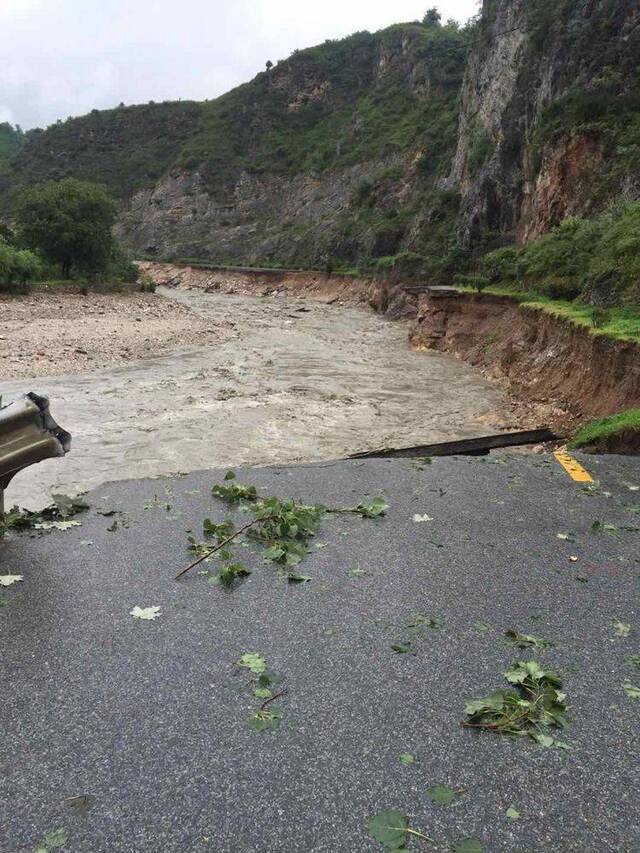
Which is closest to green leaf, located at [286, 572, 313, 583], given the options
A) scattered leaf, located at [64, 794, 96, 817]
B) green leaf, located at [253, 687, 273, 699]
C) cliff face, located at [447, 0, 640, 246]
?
green leaf, located at [253, 687, 273, 699]

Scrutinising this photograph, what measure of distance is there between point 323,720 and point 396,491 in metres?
3.76

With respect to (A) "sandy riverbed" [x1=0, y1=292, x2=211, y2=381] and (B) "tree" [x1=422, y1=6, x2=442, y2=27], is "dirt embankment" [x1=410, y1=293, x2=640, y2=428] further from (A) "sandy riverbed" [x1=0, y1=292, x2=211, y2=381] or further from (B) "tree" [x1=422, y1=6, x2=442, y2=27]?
(B) "tree" [x1=422, y1=6, x2=442, y2=27]

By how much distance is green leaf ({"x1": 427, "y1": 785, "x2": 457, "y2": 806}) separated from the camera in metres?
2.66

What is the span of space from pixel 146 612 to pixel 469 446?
5995 mm

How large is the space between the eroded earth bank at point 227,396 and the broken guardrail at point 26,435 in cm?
294

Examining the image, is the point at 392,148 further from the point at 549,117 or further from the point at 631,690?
the point at 631,690

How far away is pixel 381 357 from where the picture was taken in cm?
2441

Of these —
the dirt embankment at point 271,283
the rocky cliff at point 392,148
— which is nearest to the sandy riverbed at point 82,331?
the dirt embankment at point 271,283

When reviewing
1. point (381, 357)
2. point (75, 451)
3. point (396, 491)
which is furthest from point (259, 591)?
point (381, 357)

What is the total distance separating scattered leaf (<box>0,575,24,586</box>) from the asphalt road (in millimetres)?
134

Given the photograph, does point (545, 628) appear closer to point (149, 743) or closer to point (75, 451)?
point (149, 743)

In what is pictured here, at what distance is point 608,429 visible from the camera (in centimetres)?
865

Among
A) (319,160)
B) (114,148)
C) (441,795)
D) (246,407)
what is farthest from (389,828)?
(114,148)

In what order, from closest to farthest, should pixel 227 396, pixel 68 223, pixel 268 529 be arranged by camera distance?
pixel 268 529 → pixel 227 396 → pixel 68 223
